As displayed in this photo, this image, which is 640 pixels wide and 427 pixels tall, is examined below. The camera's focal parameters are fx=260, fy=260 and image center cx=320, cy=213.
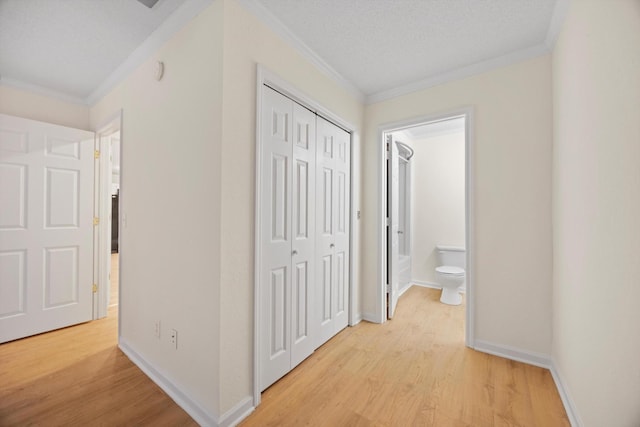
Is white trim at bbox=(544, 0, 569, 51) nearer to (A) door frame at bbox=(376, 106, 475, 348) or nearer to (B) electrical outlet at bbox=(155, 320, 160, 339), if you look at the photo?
(A) door frame at bbox=(376, 106, 475, 348)

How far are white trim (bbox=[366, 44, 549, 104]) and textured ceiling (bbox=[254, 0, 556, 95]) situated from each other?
36mm

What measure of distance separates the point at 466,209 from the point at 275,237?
5.68 feet

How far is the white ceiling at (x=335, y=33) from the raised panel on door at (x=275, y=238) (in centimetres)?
60

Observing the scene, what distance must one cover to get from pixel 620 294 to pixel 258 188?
67.9 inches

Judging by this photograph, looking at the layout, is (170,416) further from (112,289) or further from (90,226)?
(112,289)

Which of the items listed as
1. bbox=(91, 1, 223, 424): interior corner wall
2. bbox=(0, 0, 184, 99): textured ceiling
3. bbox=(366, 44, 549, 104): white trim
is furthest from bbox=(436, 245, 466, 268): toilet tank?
bbox=(0, 0, 184, 99): textured ceiling

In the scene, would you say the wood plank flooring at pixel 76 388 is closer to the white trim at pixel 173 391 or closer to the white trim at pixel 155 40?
the white trim at pixel 173 391

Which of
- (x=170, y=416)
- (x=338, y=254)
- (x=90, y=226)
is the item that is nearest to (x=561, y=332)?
(x=338, y=254)

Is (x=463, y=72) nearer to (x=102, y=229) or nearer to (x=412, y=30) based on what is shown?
(x=412, y=30)

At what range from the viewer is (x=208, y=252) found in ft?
4.83

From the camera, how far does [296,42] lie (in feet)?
6.38

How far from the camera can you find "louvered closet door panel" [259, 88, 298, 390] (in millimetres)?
1734

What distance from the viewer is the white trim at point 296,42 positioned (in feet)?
5.29

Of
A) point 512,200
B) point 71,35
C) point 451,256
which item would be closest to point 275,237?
point 512,200
